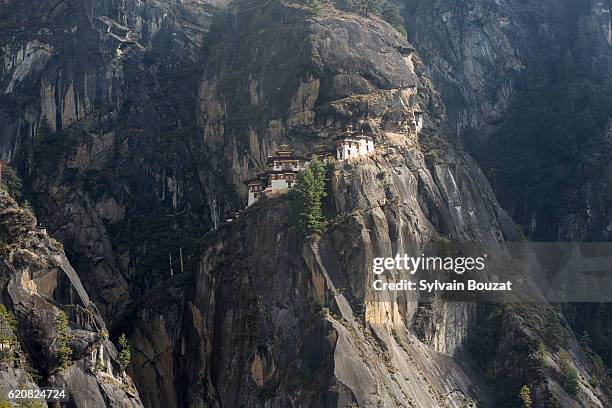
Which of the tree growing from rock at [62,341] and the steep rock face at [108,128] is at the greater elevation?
the steep rock face at [108,128]

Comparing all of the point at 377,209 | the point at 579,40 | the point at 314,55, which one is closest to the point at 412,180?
the point at 377,209

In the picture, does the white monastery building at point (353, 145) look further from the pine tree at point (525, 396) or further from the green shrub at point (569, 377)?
the green shrub at point (569, 377)

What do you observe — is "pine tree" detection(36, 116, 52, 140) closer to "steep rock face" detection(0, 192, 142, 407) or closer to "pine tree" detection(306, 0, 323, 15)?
"pine tree" detection(306, 0, 323, 15)

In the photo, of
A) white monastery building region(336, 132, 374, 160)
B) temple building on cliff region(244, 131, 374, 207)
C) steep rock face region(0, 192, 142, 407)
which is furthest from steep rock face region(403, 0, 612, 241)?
steep rock face region(0, 192, 142, 407)

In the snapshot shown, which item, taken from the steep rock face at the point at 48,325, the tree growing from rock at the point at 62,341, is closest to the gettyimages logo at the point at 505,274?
the steep rock face at the point at 48,325

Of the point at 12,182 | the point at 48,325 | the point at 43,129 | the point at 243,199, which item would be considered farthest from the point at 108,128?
the point at 48,325
